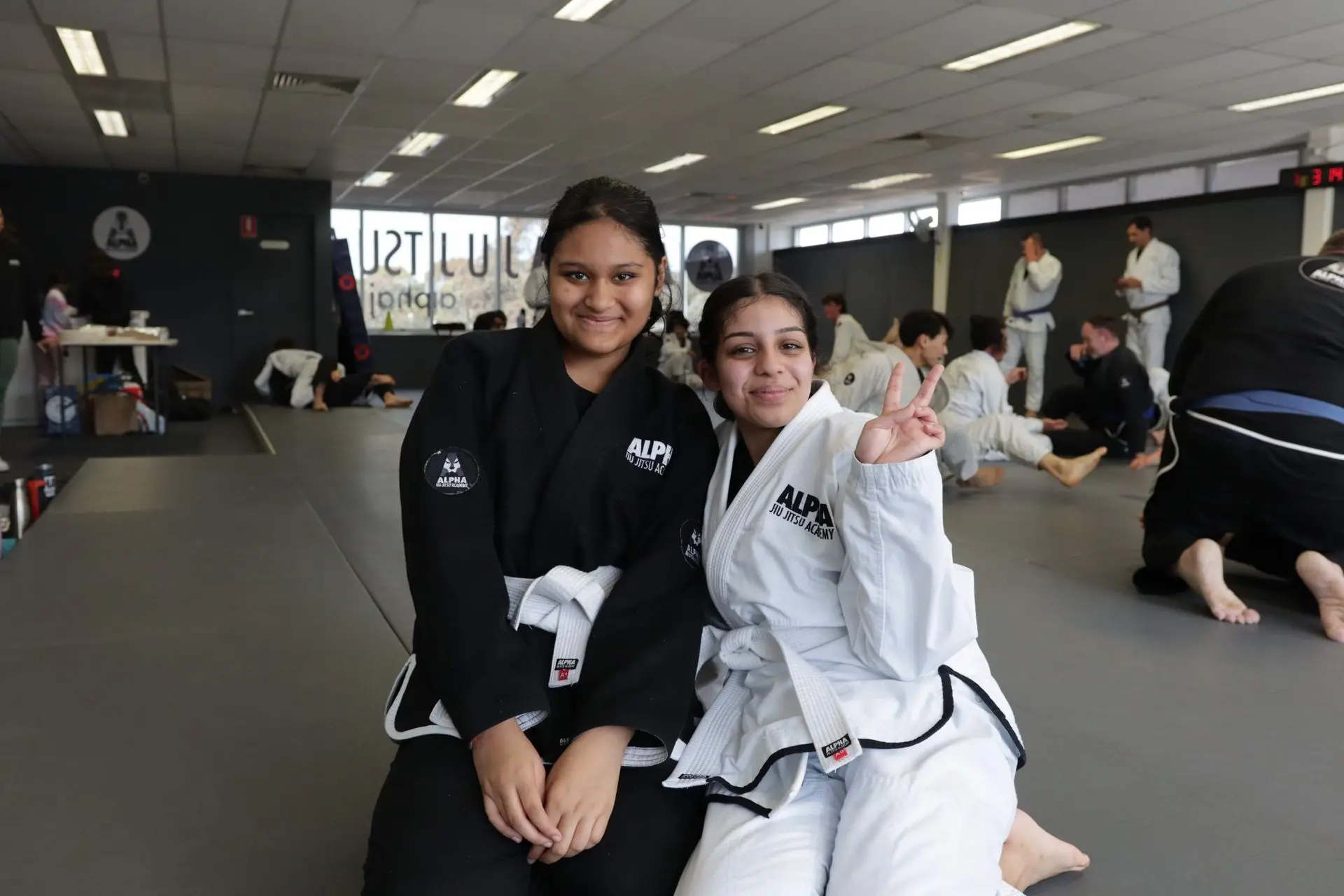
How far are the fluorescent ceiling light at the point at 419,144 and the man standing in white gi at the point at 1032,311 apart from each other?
654 centimetres

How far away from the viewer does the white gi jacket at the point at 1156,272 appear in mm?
11000

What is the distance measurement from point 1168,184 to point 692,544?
40.6 feet

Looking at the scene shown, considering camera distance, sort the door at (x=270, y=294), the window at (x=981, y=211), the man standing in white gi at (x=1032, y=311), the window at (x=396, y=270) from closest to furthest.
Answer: the man standing in white gi at (x=1032, y=311) < the door at (x=270, y=294) < the window at (x=981, y=211) < the window at (x=396, y=270)

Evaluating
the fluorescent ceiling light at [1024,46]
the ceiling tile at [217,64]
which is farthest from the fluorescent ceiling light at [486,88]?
the fluorescent ceiling light at [1024,46]

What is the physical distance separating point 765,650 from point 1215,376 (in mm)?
2675

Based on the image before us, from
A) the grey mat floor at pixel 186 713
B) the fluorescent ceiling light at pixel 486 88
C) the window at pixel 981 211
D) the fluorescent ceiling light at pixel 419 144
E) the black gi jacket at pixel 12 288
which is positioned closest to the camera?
the grey mat floor at pixel 186 713

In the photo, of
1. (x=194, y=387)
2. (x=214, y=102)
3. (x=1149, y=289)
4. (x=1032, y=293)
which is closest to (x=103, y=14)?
(x=214, y=102)

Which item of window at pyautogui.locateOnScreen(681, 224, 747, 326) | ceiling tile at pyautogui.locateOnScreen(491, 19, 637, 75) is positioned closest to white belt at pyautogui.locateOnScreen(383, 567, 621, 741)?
ceiling tile at pyautogui.locateOnScreen(491, 19, 637, 75)

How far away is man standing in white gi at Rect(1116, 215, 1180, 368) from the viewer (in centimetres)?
1098

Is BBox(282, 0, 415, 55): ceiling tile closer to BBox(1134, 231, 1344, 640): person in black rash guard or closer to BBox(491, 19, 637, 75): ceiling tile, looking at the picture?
BBox(491, 19, 637, 75): ceiling tile

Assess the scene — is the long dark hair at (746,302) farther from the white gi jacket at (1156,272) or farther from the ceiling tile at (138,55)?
the white gi jacket at (1156,272)

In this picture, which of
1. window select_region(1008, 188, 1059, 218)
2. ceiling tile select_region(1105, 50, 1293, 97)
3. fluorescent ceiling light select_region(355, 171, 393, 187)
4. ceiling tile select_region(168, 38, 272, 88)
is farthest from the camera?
window select_region(1008, 188, 1059, 218)

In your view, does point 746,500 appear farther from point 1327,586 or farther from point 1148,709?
point 1327,586

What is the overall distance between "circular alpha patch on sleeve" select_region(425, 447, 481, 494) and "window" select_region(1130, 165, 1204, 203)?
12006 mm
